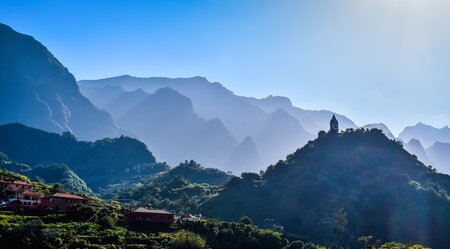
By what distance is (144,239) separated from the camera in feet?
255

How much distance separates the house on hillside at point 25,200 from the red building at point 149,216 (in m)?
17.3

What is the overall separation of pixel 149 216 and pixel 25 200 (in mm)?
22774

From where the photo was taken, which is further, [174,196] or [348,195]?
[174,196]

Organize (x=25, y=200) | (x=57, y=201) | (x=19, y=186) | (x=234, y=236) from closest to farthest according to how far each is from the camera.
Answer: (x=25, y=200)
(x=57, y=201)
(x=234, y=236)
(x=19, y=186)

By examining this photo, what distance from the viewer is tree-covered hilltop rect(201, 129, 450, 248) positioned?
427 feet

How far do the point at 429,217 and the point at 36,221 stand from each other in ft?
357

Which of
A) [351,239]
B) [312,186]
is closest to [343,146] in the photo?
[312,186]

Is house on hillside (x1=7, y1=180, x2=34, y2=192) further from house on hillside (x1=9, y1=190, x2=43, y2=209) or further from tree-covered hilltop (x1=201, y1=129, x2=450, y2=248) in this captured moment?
tree-covered hilltop (x1=201, y1=129, x2=450, y2=248)

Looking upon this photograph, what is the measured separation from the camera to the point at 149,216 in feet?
295

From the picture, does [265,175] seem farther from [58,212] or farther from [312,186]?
[58,212]

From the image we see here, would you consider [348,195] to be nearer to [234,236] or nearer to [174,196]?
[174,196]

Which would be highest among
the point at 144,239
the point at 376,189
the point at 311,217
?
the point at 376,189

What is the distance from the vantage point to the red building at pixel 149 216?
88.2 metres

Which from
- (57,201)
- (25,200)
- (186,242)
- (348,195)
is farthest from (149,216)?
(348,195)
